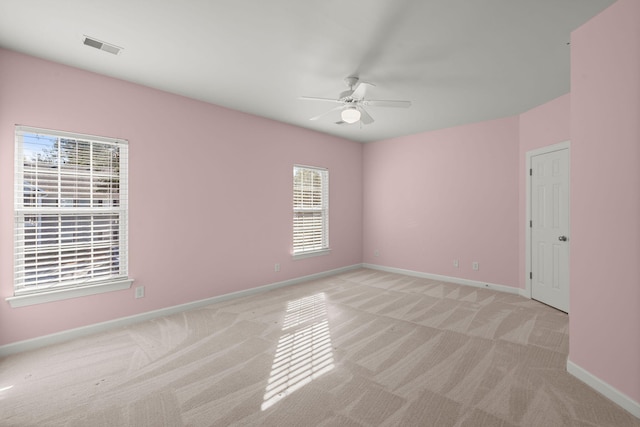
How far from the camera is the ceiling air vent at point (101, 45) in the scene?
251 cm

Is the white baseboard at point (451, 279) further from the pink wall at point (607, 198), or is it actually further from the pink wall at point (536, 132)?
the pink wall at point (607, 198)

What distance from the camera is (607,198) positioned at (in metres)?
2.09

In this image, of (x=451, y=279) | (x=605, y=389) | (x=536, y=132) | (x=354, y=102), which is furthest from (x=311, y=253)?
(x=605, y=389)

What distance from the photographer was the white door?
3785mm

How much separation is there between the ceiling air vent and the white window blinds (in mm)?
946

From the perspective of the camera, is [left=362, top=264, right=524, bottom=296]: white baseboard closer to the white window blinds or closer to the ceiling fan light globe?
the ceiling fan light globe

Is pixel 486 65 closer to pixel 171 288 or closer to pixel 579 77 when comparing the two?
pixel 579 77

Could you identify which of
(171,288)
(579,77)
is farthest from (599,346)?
(171,288)

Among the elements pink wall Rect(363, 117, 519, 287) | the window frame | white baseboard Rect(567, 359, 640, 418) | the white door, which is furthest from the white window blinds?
the white door

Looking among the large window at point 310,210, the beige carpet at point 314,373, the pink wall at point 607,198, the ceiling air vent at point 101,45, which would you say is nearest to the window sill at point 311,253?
the large window at point 310,210

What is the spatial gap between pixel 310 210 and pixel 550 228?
12.0 ft

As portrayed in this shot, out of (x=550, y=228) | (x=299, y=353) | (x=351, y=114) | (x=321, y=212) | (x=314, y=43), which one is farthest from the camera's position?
(x=321, y=212)

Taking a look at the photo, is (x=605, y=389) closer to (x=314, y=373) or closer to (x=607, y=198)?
(x=607, y=198)

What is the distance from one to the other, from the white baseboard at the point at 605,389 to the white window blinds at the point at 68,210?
4.35 m
